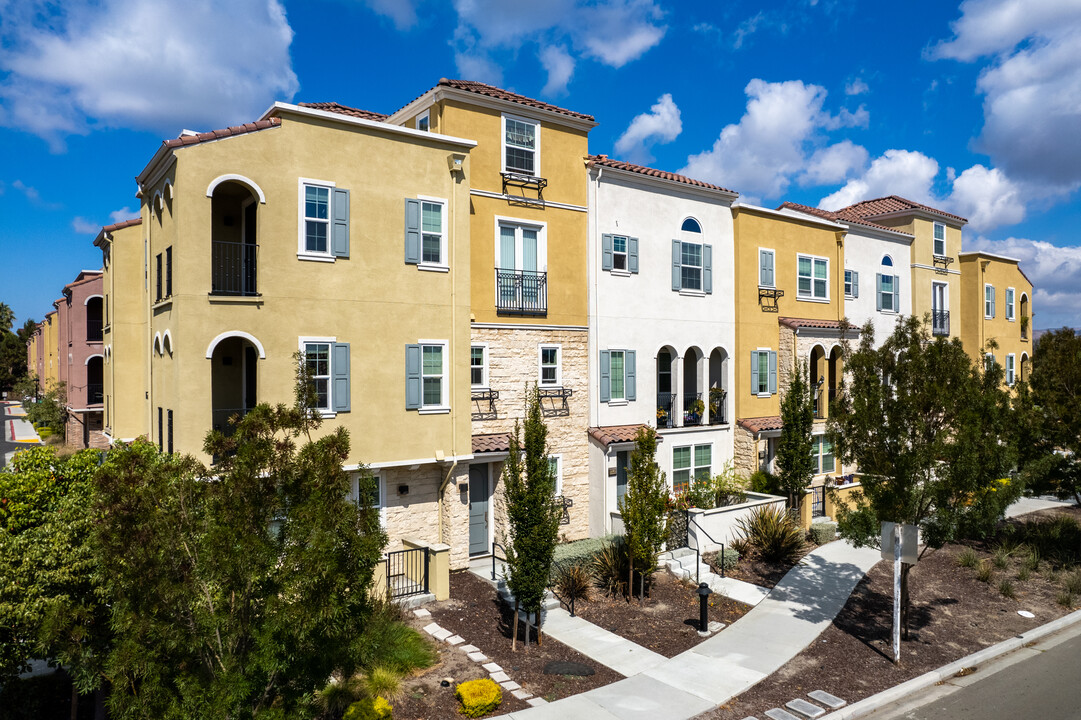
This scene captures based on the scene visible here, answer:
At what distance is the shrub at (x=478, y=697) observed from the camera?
10.6 metres

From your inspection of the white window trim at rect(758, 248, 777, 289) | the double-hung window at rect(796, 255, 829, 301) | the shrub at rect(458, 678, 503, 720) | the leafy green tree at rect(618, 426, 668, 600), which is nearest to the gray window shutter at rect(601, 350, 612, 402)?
the leafy green tree at rect(618, 426, 668, 600)

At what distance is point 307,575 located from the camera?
6781mm

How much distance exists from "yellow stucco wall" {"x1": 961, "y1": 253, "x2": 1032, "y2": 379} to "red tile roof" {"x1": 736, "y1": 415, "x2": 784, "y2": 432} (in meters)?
14.7

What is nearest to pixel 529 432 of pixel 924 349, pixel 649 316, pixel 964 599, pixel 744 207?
pixel 924 349

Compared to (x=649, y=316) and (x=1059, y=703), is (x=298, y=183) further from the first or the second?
(x=1059, y=703)

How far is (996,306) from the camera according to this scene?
36.6m

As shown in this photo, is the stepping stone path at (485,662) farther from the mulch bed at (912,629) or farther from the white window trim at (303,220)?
the white window trim at (303,220)

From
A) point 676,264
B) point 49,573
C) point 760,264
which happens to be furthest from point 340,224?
point 760,264

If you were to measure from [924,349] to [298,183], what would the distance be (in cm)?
1370

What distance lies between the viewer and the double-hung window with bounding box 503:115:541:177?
1928 cm

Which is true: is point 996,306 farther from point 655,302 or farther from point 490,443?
point 490,443

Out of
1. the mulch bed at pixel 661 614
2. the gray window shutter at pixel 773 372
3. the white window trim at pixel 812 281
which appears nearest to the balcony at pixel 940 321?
the white window trim at pixel 812 281

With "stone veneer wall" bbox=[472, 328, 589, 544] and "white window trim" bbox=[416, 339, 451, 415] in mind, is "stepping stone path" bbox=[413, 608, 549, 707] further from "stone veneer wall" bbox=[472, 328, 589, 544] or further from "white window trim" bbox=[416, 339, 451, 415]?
"white window trim" bbox=[416, 339, 451, 415]

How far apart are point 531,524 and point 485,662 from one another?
261 cm
